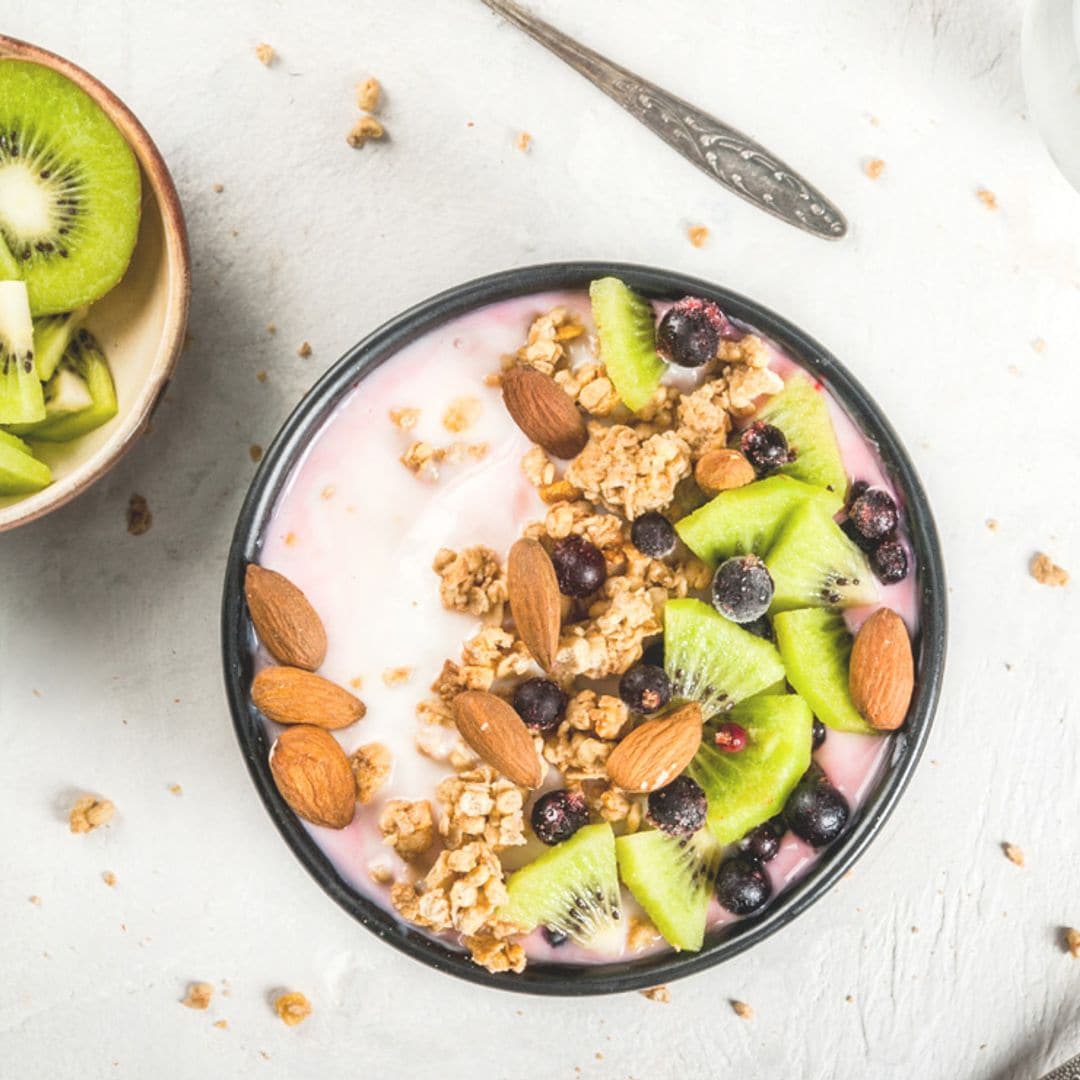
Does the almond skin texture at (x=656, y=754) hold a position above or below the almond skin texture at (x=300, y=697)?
above

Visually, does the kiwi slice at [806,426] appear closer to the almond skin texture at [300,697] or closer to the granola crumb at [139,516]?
the almond skin texture at [300,697]

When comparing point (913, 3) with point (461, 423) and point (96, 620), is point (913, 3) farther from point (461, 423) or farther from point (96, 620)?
point (96, 620)

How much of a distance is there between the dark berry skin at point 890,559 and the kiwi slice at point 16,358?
0.61m

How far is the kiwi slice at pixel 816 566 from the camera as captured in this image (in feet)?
2.66

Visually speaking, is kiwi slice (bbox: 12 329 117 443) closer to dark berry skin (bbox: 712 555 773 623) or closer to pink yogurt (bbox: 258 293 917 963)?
pink yogurt (bbox: 258 293 917 963)

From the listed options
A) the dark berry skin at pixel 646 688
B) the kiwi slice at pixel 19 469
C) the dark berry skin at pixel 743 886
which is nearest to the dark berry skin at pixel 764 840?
the dark berry skin at pixel 743 886

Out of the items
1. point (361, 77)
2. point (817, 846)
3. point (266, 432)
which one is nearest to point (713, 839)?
point (817, 846)

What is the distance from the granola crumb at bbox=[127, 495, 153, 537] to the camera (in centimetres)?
96

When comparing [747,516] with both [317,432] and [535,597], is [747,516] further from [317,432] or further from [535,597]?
[317,432]

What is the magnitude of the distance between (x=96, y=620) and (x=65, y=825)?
0.18 meters

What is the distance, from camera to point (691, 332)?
0.81 meters

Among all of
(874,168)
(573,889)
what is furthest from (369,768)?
(874,168)

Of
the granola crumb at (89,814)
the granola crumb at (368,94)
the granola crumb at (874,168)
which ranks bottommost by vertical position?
the granola crumb at (89,814)

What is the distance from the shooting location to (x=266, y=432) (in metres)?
0.96
